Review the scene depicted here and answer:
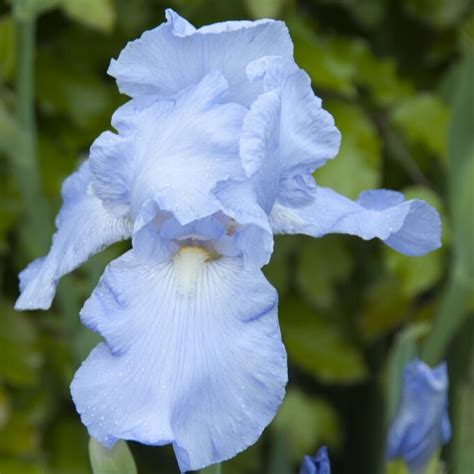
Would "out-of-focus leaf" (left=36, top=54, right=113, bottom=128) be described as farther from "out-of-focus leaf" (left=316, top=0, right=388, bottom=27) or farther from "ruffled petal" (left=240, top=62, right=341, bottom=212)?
"ruffled petal" (left=240, top=62, right=341, bottom=212)

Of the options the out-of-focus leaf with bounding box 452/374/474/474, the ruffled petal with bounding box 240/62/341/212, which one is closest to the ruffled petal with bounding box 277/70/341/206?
the ruffled petal with bounding box 240/62/341/212

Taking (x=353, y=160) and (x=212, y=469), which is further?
(x=353, y=160)

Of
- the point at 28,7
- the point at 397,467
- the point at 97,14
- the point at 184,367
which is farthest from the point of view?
the point at 97,14

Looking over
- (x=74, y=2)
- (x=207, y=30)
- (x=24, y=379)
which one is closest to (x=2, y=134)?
(x=74, y=2)

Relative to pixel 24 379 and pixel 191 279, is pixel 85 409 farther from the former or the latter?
pixel 24 379

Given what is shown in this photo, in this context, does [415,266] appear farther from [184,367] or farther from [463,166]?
[184,367]

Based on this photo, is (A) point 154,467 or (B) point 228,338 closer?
(B) point 228,338

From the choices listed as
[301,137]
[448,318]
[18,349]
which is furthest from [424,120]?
[301,137]
